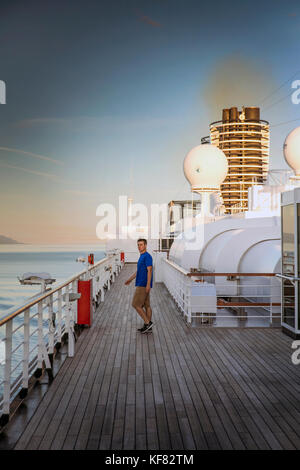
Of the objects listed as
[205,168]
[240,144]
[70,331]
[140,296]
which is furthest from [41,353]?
[240,144]

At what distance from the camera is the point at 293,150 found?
17703mm

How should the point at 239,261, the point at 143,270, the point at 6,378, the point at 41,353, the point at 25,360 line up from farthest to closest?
the point at 239,261, the point at 143,270, the point at 41,353, the point at 25,360, the point at 6,378

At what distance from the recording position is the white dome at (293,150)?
695 inches

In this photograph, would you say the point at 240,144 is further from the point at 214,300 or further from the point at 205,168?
the point at 214,300

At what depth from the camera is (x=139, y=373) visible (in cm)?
425

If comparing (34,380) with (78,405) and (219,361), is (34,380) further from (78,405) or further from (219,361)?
(219,361)

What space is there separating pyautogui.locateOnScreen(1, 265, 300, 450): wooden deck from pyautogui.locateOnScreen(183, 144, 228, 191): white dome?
12424 mm

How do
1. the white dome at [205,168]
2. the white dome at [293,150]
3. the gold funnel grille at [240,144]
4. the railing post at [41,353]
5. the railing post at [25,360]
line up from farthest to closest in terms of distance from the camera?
the gold funnel grille at [240,144]
the white dome at [205,168]
the white dome at [293,150]
the railing post at [41,353]
the railing post at [25,360]

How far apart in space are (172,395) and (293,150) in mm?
16091

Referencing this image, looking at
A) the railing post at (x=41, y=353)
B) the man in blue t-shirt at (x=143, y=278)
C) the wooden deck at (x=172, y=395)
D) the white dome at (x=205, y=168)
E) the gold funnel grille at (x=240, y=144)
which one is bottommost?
the wooden deck at (x=172, y=395)

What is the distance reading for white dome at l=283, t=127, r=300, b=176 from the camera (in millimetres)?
17641

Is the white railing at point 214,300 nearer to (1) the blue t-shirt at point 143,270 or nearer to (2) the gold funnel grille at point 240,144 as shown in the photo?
(1) the blue t-shirt at point 143,270

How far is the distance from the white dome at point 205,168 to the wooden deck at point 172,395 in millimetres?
12424

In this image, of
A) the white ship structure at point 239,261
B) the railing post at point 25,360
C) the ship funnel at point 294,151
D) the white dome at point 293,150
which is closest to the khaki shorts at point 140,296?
the white ship structure at point 239,261
